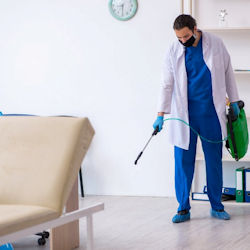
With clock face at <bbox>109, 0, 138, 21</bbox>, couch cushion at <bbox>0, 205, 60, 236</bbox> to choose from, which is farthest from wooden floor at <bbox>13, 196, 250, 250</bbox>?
clock face at <bbox>109, 0, 138, 21</bbox>

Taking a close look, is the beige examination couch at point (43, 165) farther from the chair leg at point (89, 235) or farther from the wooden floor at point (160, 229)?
A: the wooden floor at point (160, 229)

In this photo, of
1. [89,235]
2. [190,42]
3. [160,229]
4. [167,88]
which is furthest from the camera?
[167,88]

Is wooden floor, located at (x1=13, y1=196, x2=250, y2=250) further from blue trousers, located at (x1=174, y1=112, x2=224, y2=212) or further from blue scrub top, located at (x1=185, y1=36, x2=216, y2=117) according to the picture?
blue scrub top, located at (x1=185, y1=36, x2=216, y2=117)

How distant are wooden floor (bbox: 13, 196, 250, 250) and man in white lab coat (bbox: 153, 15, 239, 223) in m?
0.16

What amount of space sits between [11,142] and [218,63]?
6.09 ft

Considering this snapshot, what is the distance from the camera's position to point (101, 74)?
496cm

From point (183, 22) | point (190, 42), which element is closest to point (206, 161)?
point (190, 42)

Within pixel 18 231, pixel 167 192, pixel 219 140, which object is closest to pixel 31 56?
pixel 167 192

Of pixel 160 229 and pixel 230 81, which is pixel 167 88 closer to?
pixel 230 81

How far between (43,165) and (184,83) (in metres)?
1.72

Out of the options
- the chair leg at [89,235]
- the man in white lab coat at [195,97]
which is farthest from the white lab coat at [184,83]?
the chair leg at [89,235]

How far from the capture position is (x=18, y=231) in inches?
81.7

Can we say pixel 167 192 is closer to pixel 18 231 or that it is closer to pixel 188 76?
pixel 188 76

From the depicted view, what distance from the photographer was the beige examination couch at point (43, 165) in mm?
2271
